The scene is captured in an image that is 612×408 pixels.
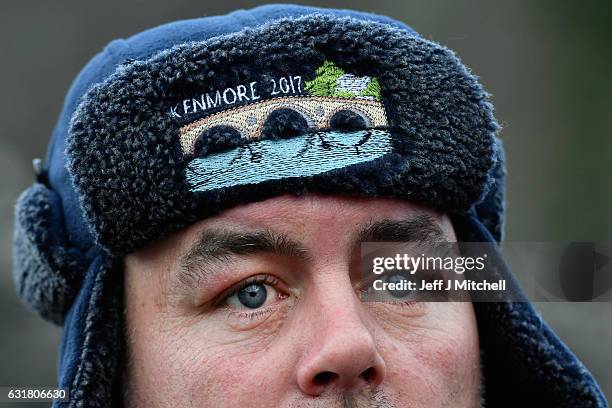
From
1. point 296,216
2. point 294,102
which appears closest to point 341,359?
point 296,216

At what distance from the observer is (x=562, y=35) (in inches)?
247

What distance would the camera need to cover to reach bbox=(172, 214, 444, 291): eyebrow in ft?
5.26

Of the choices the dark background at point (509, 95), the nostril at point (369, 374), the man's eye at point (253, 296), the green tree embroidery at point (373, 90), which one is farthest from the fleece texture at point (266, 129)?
the dark background at point (509, 95)

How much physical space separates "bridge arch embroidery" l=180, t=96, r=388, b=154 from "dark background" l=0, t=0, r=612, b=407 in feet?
8.31

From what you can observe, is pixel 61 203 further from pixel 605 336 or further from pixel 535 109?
pixel 535 109

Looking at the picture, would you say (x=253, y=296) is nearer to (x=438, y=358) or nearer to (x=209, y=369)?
(x=209, y=369)

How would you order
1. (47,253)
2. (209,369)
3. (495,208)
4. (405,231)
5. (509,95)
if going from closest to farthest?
(209,369) < (405,231) < (47,253) < (495,208) < (509,95)

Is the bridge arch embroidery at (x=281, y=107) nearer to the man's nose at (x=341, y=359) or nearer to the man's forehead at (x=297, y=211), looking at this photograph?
the man's forehead at (x=297, y=211)

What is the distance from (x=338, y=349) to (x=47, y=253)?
708 mm

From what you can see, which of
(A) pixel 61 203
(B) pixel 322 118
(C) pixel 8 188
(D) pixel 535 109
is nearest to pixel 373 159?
(B) pixel 322 118

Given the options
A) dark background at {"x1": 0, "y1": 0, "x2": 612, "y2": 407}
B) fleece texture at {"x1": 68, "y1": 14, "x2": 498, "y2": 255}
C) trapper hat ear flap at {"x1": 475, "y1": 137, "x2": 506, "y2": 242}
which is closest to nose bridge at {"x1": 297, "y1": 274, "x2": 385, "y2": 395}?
fleece texture at {"x1": 68, "y1": 14, "x2": 498, "y2": 255}

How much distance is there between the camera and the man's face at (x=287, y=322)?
4.99ft

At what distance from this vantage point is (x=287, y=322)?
1.62 metres

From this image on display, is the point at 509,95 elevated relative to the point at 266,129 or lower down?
elevated
